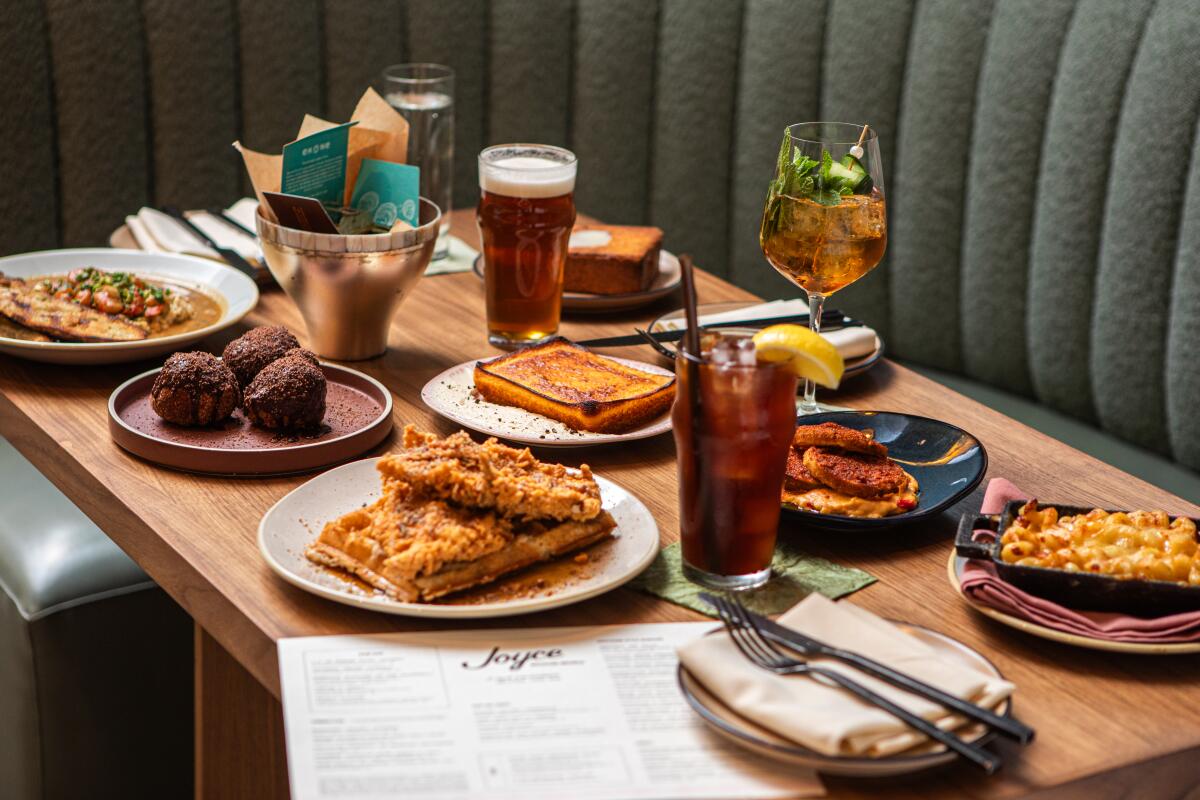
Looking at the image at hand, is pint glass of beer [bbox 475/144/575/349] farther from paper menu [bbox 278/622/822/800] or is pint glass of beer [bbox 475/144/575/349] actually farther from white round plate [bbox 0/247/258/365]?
paper menu [bbox 278/622/822/800]

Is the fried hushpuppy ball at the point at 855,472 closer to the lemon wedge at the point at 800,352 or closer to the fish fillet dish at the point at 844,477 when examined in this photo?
the fish fillet dish at the point at 844,477

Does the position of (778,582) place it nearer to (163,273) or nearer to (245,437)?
(245,437)

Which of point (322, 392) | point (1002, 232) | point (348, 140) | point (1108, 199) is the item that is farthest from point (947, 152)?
point (322, 392)

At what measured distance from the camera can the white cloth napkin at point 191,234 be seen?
1.89 m

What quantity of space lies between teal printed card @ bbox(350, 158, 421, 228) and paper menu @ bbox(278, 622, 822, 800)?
78cm

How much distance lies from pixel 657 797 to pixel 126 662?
44.4 inches

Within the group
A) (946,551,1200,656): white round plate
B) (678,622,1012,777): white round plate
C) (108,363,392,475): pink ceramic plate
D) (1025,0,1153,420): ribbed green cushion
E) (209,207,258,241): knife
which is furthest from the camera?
(1025,0,1153,420): ribbed green cushion

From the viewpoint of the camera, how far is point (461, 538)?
0.98 metres

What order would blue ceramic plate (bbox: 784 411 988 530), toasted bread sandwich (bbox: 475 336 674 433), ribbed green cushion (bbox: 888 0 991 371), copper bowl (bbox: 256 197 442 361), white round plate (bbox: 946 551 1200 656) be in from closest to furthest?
white round plate (bbox: 946 551 1200 656) → blue ceramic plate (bbox: 784 411 988 530) → toasted bread sandwich (bbox: 475 336 674 433) → copper bowl (bbox: 256 197 442 361) → ribbed green cushion (bbox: 888 0 991 371)

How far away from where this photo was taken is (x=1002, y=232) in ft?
8.07

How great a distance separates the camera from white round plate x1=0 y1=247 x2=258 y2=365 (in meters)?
1.51

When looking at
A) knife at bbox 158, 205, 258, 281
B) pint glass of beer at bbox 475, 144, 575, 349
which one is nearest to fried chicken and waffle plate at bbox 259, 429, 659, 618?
pint glass of beer at bbox 475, 144, 575, 349

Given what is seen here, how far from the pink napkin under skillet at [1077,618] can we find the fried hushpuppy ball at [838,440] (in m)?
0.21

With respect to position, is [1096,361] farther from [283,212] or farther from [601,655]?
[601,655]
